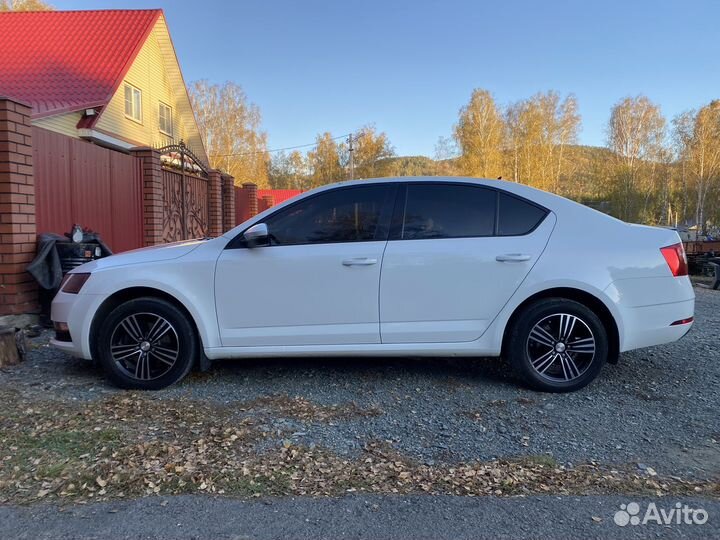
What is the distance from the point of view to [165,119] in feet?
72.4

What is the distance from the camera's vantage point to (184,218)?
11906 millimetres

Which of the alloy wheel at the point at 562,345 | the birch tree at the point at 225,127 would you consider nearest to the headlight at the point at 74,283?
the alloy wheel at the point at 562,345

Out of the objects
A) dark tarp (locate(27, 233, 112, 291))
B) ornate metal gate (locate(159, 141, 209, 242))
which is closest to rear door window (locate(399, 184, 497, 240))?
dark tarp (locate(27, 233, 112, 291))

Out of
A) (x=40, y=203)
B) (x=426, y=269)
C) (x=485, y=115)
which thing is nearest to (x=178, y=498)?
(x=426, y=269)

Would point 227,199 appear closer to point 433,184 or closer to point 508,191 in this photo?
point 433,184

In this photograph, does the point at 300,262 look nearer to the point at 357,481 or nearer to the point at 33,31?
the point at 357,481

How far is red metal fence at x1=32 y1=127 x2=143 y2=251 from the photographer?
6.45 metres

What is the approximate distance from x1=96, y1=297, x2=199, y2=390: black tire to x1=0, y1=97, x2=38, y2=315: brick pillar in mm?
2499

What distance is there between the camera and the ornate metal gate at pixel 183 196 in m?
10.8

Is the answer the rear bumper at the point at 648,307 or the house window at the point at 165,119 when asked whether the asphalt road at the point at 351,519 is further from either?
the house window at the point at 165,119

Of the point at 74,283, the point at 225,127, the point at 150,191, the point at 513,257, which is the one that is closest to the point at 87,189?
the point at 150,191

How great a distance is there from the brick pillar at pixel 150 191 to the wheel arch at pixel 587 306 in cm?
757

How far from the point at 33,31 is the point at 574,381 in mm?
22047

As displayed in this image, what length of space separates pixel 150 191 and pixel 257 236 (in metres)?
6.50
